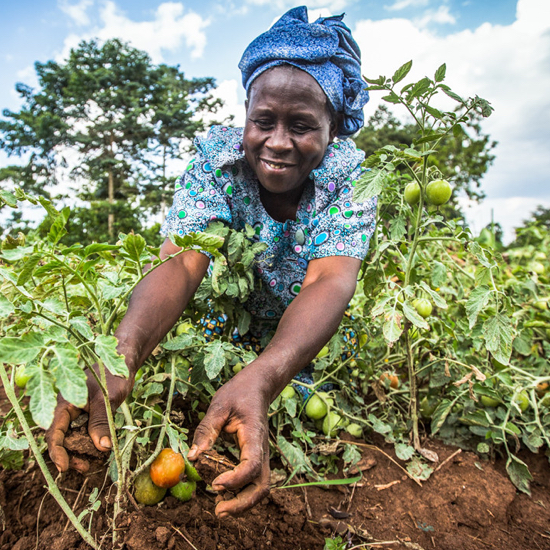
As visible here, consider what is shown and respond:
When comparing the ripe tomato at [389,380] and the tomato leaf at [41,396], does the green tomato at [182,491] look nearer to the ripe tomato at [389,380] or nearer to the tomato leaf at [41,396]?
the tomato leaf at [41,396]

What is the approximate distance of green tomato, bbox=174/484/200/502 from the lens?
1.17 m

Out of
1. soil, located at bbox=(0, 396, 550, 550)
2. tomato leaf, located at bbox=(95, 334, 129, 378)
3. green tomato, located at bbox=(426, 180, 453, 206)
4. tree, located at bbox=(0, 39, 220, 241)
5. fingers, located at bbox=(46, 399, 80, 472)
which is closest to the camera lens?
tomato leaf, located at bbox=(95, 334, 129, 378)

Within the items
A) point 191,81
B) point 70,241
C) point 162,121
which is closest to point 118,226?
point 70,241

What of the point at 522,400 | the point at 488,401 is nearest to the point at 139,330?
the point at 488,401

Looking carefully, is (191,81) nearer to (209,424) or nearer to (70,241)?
(70,241)

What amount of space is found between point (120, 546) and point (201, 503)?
31 cm

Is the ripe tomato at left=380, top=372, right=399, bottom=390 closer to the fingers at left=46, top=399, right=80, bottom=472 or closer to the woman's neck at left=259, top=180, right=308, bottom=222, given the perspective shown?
the woman's neck at left=259, top=180, right=308, bottom=222

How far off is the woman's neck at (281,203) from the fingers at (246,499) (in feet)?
4.22

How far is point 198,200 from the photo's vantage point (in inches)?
66.2

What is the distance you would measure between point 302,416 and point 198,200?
1.03m

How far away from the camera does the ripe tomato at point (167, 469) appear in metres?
1.08

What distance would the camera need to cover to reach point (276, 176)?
5.48 feet

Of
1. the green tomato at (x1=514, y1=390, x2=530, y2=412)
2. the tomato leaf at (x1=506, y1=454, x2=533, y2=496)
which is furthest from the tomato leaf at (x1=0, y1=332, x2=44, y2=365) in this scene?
the green tomato at (x1=514, y1=390, x2=530, y2=412)

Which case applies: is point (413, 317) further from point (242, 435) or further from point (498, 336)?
point (242, 435)
